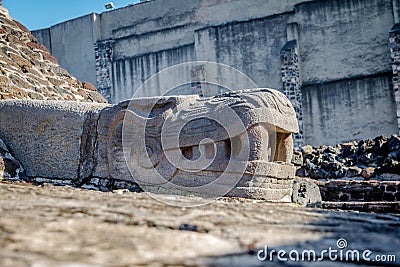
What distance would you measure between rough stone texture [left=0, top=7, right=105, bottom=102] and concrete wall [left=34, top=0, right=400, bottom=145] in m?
8.84

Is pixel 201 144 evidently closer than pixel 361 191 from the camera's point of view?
Yes

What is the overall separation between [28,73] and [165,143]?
3547mm

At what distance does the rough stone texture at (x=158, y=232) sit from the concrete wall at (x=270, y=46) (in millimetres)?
12804

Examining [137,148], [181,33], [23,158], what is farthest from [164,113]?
[181,33]

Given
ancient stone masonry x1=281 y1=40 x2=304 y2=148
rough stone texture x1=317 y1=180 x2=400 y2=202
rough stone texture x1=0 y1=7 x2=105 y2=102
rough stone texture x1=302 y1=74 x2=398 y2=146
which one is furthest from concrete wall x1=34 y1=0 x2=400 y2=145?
rough stone texture x1=0 y1=7 x2=105 y2=102

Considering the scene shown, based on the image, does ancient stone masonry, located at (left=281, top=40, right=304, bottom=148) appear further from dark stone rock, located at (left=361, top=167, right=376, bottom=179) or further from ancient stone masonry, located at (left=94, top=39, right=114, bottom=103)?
dark stone rock, located at (left=361, top=167, right=376, bottom=179)

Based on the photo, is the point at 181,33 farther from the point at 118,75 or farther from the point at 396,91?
the point at 396,91

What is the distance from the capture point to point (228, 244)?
174 centimetres

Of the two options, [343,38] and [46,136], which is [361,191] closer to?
[46,136]

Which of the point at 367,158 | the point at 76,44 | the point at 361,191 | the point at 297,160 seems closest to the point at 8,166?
the point at 361,191

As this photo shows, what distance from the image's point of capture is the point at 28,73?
22.9 ft

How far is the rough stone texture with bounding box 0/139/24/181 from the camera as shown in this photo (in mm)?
4512

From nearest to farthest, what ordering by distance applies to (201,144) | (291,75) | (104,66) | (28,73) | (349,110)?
(201,144) < (28,73) < (349,110) < (291,75) < (104,66)

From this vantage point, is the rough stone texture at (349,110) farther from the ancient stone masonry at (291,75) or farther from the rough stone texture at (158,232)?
the rough stone texture at (158,232)
